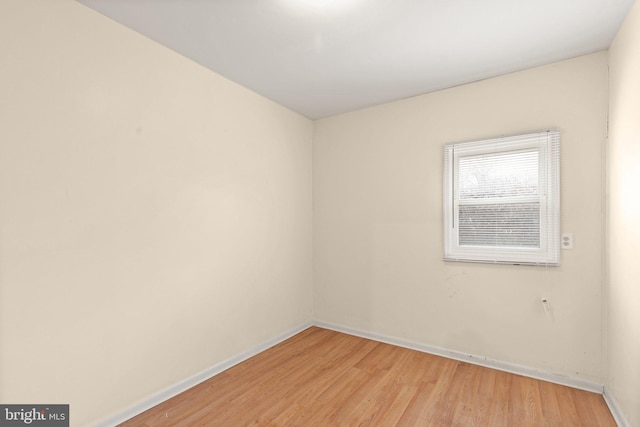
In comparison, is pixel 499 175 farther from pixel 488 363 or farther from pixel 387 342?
pixel 387 342

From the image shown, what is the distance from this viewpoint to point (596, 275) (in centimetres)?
242

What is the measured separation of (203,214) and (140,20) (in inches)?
56.9

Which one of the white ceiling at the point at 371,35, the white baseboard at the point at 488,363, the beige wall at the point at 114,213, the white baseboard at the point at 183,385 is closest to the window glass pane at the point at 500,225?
the white baseboard at the point at 488,363

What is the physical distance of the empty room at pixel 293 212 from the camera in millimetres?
1811

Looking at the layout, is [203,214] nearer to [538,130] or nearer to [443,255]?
[443,255]

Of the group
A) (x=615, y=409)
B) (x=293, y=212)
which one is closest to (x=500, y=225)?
(x=615, y=409)

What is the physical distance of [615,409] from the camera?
2119 millimetres

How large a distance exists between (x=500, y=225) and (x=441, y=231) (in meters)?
0.52

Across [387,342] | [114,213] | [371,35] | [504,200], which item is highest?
[371,35]

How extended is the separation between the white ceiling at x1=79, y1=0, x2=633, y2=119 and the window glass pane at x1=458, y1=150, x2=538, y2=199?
76 cm

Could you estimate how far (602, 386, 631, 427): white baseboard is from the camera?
1968mm

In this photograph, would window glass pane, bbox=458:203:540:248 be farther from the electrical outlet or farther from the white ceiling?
the white ceiling

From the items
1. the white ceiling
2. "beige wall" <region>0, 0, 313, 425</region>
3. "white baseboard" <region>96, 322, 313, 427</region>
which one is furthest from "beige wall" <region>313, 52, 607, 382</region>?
"beige wall" <region>0, 0, 313, 425</region>

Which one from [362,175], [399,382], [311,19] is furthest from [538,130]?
[399,382]
